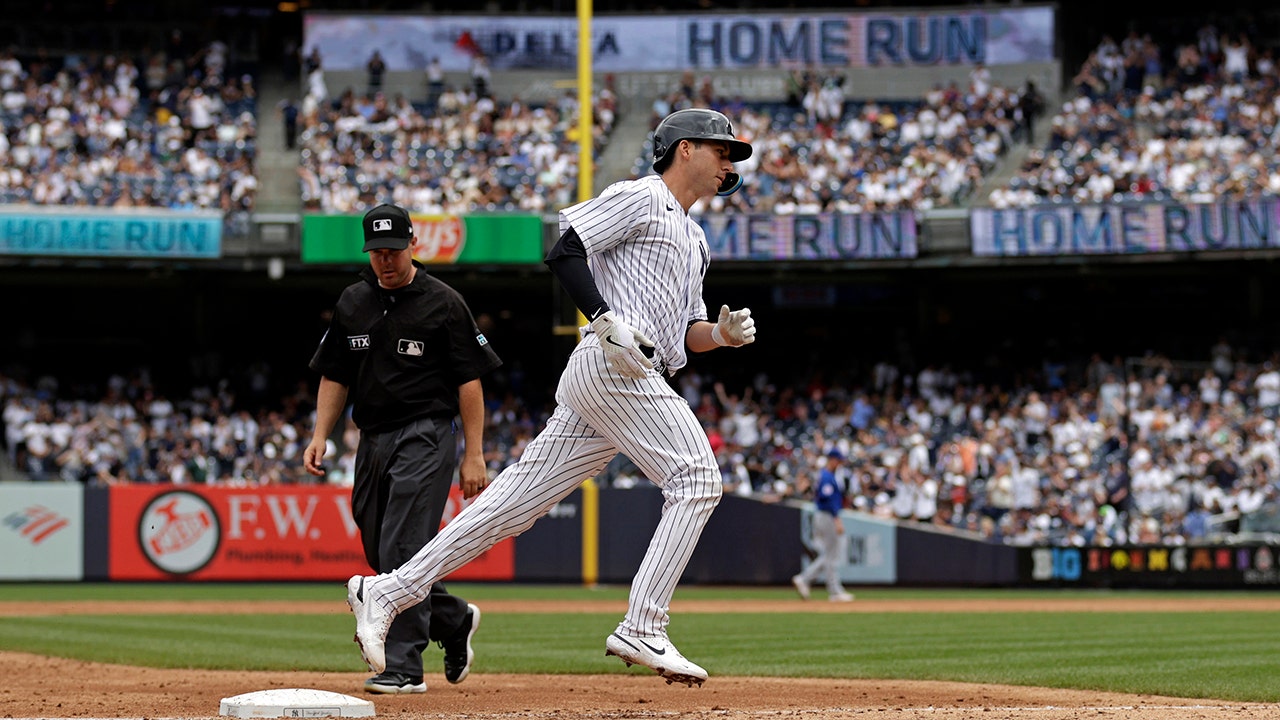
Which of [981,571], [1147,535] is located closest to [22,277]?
[981,571]

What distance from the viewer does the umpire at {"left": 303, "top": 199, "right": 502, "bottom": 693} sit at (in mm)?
6672

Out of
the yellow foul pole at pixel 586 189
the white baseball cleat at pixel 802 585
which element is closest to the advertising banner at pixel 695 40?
the yellow foul pole at pixel 586 189

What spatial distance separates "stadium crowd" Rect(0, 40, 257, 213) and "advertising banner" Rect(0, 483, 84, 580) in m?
5.97

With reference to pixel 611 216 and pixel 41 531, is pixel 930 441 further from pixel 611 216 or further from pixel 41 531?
pixel 611 216

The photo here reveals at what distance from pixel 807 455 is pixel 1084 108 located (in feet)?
28.4

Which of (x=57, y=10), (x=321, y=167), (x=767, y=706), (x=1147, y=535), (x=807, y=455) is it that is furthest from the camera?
(x=57, y=10)

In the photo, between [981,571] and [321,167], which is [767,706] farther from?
[321,167]

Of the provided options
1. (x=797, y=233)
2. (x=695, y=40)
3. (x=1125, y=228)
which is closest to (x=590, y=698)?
(x=797, y=233)

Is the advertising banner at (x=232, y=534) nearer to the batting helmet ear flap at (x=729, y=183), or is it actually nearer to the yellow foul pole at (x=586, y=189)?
the yellow foul pole at (x=586, y=189)

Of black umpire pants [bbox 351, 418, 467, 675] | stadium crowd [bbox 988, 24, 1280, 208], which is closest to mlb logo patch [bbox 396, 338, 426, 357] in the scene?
black umpire pants [bbox 351, 418, 467, 675]

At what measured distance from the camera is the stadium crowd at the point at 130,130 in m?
25.8

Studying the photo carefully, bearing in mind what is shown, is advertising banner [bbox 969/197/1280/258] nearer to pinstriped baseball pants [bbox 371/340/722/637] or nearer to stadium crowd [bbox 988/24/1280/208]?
stadium crowd [bbox 988/24/1280/208]

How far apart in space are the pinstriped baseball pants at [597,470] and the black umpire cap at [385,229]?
1.25 metres

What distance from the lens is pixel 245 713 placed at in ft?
18.0
